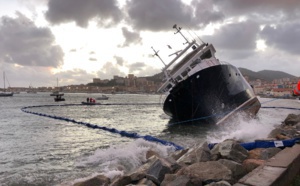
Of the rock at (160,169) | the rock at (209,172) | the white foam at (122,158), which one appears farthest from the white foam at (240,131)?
the rock at (209,172)

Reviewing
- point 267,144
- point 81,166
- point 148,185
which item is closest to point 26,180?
point 81,166

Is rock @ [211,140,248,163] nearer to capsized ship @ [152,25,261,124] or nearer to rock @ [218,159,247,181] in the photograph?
rock @ [218,159,247,181]

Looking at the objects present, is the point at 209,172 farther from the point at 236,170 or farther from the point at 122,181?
the point at 122,181

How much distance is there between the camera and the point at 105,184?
24.6 ft

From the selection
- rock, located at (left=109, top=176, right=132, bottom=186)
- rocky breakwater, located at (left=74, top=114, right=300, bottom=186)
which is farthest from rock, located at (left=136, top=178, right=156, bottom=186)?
rock, located at (left=109, top=176, right=132, bottom=186)

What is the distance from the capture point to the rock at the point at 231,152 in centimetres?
721

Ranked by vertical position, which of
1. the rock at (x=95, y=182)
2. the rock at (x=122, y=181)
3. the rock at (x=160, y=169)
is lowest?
the rock at (x=95, y=182)

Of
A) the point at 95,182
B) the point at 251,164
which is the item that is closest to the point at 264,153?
the point at 251,164

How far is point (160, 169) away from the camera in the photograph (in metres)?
6.67

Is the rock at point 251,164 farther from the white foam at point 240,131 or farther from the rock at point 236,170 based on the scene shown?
the white foam at point 240,131

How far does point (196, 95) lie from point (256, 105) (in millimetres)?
8054

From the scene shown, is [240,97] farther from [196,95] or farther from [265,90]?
[265,90]

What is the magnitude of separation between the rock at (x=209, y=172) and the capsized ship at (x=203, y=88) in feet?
42.0

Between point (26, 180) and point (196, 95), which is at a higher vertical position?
point (196, 95)
